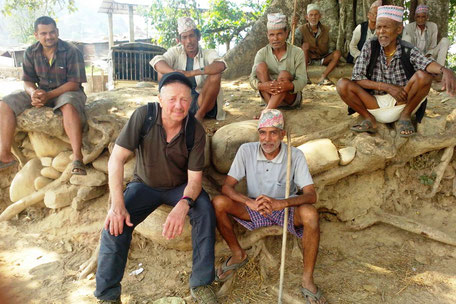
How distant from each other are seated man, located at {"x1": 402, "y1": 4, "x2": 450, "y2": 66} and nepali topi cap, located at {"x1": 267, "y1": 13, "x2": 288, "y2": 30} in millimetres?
3319

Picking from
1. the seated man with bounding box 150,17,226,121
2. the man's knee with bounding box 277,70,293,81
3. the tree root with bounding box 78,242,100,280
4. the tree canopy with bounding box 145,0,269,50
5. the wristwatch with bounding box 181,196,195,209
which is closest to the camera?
the wristwatch with bounding box 181,196,195,209

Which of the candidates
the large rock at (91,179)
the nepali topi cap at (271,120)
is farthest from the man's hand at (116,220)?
the large rock at (91,179)

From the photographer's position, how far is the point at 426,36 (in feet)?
22.2

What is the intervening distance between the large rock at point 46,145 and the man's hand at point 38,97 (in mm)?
485

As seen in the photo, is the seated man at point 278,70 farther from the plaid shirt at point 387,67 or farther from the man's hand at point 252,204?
the man's hand at point 252,204

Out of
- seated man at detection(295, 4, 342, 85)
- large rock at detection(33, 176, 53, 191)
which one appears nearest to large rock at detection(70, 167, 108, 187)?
large rock at detection(33, 176, 53, 191)

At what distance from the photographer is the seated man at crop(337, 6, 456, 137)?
4.03m

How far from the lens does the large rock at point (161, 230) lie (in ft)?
12.7

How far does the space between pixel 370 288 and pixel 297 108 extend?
276cm

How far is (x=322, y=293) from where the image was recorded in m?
3.41

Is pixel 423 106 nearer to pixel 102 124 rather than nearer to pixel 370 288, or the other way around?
pixel 370 288

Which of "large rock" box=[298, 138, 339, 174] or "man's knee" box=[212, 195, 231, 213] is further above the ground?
"large rock" box=[298, 138, 339, 174]

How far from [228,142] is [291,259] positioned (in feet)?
4.98

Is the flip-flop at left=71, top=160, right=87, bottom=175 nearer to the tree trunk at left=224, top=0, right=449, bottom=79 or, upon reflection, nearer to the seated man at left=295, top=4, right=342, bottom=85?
the tree trunk at left=224, top=0, right=449, bottom=79
